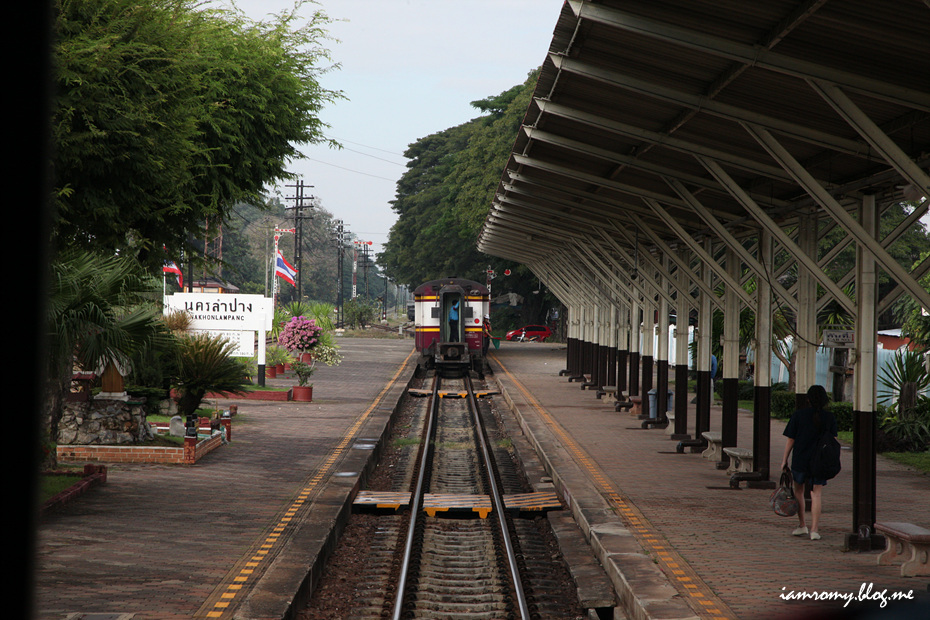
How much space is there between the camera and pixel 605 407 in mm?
21766

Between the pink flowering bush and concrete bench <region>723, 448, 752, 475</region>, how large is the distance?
49.8ft

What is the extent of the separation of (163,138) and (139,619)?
627 centimetres

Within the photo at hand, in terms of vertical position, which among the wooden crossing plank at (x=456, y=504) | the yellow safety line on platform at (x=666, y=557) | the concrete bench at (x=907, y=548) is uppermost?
the concrete bench at (x=907, y=548)

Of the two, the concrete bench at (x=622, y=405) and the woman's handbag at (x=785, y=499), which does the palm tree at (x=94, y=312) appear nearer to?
the woman's handbag at (x=785, y=499)

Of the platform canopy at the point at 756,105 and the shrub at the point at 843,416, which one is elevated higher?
the platform canopy at the point at 756,105

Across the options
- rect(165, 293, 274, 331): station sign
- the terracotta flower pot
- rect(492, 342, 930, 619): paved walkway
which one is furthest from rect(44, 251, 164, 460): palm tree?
the terracotta flower pot

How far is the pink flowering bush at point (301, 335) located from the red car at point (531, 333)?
3351 cm

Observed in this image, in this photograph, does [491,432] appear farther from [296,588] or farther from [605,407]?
[296,588]

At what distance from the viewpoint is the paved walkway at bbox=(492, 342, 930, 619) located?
6.80 meters

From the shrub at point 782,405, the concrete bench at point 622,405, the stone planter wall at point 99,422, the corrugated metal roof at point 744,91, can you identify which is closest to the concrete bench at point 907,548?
the corrugated metal roof at point 744,91

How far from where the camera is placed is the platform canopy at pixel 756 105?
21.6 feet

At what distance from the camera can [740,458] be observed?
39.6 feet

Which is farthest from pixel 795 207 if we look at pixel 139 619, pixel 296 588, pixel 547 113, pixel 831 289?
pixel 139 619

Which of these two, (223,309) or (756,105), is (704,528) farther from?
(223,309)
